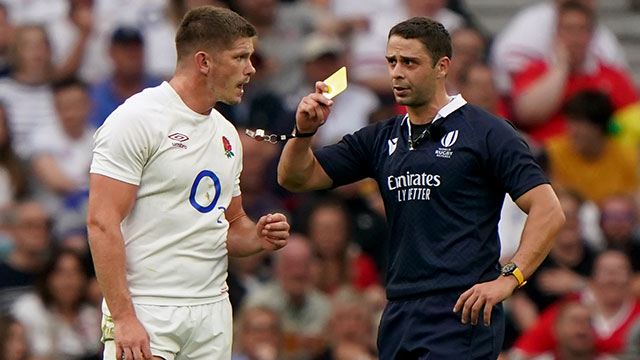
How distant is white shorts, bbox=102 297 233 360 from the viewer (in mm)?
5770

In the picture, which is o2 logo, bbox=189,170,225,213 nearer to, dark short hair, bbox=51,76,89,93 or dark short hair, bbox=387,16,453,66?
dark short hair, bbox=387,16,453,66

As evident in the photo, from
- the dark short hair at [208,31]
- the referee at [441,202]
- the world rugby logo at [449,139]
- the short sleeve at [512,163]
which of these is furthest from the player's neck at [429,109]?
the dark short hair at [208,31]

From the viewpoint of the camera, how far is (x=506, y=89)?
11.2 m

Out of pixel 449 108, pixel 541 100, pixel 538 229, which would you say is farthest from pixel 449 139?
pixel 541 100

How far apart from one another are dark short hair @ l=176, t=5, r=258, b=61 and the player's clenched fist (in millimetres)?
830

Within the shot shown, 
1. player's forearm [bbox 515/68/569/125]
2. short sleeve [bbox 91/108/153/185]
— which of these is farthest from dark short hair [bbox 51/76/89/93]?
short sleeve [bbox 91/108/153/185]

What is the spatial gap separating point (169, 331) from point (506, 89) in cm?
602

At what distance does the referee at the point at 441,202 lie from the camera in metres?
5.92

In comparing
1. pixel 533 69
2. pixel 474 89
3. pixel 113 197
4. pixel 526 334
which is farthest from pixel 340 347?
pixel 113 197

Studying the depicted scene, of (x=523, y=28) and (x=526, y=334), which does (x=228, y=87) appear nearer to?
(x=526, y=334)

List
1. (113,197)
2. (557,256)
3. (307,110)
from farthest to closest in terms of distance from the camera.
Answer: (557,256)
(307,110)
(113,197)

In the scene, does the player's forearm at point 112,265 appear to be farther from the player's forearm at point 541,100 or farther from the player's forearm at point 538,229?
the player's forearm at point 541,100

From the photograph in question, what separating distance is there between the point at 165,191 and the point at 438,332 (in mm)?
1404

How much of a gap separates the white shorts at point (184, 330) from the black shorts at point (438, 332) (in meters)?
0.81
